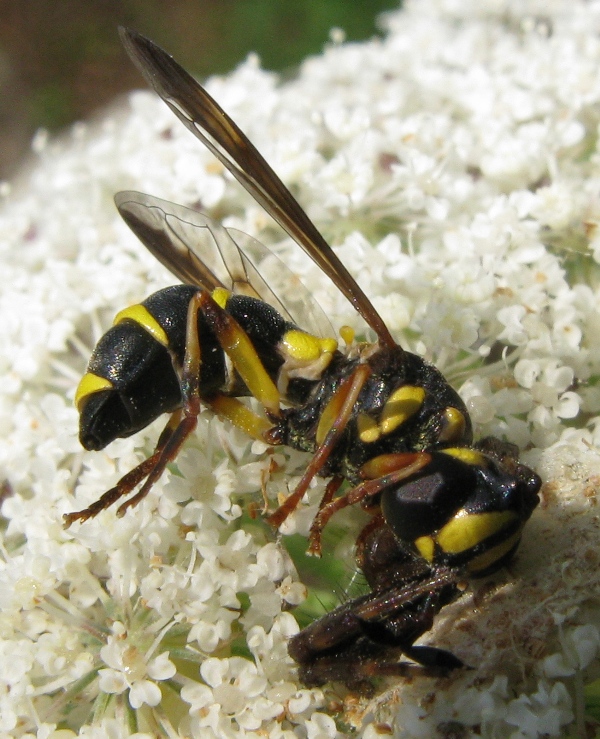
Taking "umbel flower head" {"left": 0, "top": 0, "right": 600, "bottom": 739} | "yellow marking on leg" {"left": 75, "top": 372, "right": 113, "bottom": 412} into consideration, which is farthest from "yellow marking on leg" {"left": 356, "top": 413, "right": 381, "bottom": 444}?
"yellow marking on leg" {"left": 75, "top": 372, "right": 113, "bottom": 412}

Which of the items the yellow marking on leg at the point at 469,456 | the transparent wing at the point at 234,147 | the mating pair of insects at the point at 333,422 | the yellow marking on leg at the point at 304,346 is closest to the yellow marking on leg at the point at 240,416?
the mating pair of insects at the point at 333,422

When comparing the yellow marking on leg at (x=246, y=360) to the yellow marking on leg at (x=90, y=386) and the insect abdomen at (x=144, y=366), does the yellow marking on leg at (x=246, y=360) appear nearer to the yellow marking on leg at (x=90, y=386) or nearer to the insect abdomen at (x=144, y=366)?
the insect abdomen at (x=144, y=366)

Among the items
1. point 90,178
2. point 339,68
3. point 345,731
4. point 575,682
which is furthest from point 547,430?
point 339,68

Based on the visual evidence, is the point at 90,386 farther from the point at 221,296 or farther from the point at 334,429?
the point at 334,429

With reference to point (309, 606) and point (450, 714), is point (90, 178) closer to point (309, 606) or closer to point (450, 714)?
point (309, 606)

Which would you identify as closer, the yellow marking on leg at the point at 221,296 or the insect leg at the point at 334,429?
the insect leg at the point at 334,429

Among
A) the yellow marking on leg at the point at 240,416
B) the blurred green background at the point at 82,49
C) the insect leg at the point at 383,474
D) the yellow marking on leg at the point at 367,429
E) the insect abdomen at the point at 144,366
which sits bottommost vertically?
the insect leg at the point at 383,474
